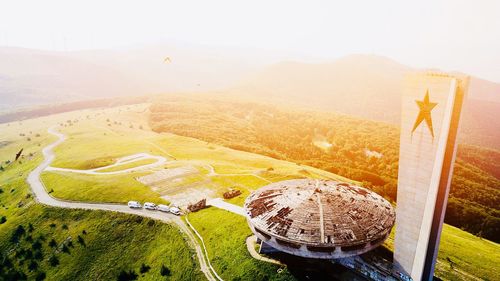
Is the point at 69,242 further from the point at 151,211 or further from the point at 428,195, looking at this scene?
the point at 428,195

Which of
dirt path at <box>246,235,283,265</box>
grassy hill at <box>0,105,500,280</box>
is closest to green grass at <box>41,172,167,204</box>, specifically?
grassy hill at <box>0,105,500,280</box>

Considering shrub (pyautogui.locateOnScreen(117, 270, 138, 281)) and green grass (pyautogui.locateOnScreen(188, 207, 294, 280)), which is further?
shrub (pyautogui.locateOnScreen(117, 270, 138, 281))

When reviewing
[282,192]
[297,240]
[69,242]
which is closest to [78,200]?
[69,242]

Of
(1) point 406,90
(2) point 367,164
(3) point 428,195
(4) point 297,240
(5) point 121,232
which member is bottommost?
(2) point 367,164

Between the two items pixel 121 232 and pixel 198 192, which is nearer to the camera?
pixel 121 232

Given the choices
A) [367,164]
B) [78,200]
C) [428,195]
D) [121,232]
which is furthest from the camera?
[367,164]

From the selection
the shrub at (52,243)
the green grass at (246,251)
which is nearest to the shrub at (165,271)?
the green grass at (246,251)

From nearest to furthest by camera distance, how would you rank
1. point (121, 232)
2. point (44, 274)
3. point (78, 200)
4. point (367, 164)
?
point (44, 274), point (121, 232), point (78, 200), point (367, 164)

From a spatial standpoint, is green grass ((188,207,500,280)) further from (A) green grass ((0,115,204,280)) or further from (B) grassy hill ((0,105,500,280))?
(A) green grass ((0,115,204,280))
